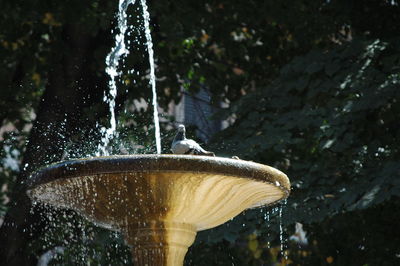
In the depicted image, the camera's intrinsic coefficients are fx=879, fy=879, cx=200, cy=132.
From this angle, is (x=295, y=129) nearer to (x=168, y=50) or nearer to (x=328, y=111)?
(x=328, y=111)

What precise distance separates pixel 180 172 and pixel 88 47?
17.1ft

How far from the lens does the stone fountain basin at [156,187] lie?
17.9 ft

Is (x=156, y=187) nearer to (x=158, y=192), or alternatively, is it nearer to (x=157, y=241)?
(x=158, y=192)

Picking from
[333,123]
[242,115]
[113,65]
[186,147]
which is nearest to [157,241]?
[186,147]

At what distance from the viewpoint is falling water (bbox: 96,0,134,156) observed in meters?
9.82

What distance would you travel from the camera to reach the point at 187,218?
621 centimetres

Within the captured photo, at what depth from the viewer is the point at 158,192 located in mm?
5867

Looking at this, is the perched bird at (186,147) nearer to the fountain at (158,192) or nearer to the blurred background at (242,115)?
the fountain at (158,192)

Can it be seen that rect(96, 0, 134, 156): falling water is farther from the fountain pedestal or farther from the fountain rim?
the fountain rim

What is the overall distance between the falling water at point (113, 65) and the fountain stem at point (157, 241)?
336 cm

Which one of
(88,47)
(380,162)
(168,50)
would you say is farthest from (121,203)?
(168,50)

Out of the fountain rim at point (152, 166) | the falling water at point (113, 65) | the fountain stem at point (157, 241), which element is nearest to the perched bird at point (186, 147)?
the fountain rim at point (152, 166)

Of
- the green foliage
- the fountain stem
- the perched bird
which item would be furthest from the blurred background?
the perched bird

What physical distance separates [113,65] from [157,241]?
4.58 metres
